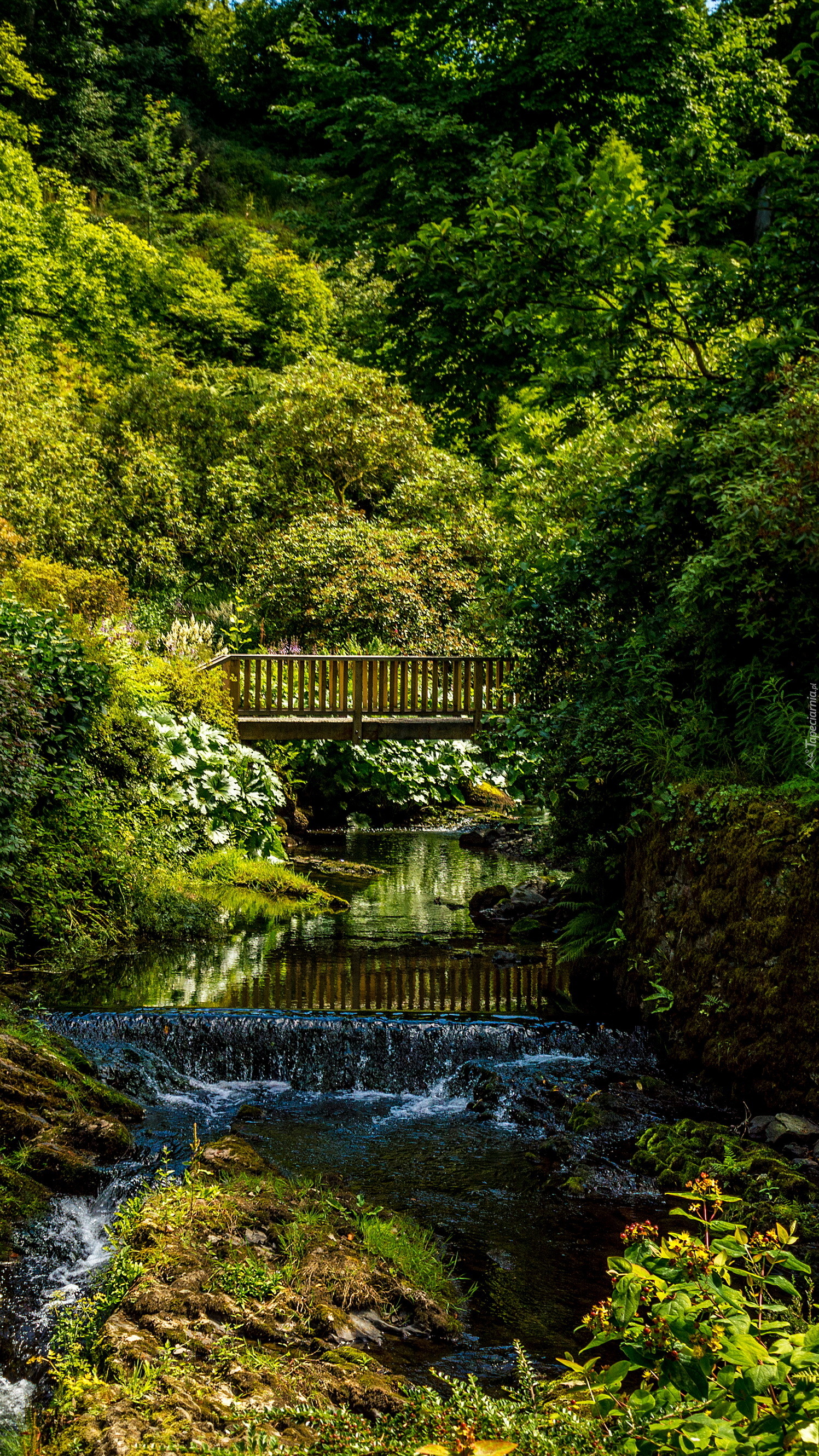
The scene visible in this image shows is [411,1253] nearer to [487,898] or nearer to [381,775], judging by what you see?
[487,898]

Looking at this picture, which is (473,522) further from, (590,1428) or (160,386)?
(590,1428)

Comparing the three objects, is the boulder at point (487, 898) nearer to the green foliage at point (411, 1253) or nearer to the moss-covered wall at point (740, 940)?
the moss-covered wall at point (740, 940)

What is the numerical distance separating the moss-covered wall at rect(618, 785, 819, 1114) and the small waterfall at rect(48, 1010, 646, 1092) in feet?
2.68

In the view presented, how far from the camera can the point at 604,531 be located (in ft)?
28.8

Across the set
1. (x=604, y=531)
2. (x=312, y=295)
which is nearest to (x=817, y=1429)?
(x=604, y=531)

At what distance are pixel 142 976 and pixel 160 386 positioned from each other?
1612 centimetres

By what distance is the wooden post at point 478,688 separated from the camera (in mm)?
13789

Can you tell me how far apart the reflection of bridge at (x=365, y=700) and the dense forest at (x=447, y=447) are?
63cm

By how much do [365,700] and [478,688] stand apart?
144 centimetres

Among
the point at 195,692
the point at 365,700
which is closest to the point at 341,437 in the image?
the point at 365,700

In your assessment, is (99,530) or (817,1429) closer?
(817,1429)

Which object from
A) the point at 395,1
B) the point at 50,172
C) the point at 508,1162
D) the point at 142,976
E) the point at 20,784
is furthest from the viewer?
the point at 50,172

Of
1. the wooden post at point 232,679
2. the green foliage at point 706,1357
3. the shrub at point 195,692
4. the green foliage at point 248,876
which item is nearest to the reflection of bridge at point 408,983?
the green foliage at point 248,876

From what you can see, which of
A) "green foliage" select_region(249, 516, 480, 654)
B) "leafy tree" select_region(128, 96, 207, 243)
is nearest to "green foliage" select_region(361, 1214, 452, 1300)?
"green foliage" select_region(249, 516, 480, 654)
